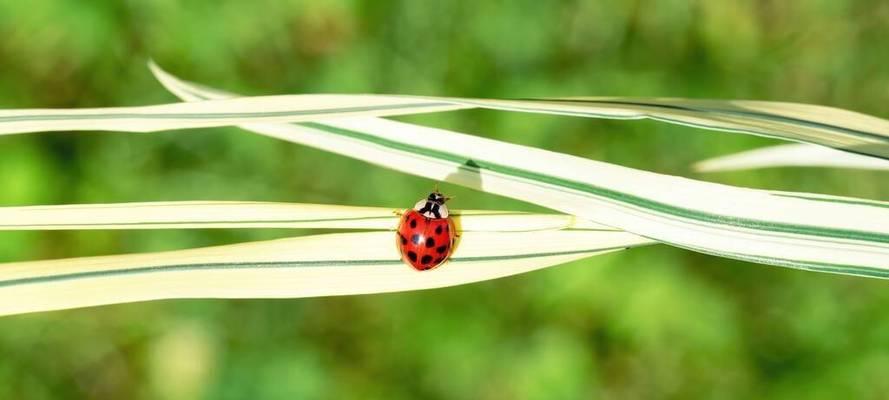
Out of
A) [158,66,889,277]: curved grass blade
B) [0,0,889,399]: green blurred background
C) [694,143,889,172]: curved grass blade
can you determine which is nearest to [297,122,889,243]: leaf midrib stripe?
[158,66,889,277]: curved grass blade

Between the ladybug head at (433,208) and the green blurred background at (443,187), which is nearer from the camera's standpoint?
the ladybug head at (433,208)

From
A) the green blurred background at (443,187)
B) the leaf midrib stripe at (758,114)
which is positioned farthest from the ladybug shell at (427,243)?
the green blurred background at (443,187)

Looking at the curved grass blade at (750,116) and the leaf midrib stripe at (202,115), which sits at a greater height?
the leaf midrib stripe at (202,115)

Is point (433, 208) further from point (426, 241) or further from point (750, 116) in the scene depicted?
point (750, 116)

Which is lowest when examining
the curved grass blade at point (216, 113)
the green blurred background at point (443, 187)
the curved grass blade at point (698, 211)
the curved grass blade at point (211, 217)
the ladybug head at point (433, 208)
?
the curved grass blade at point (698, 211)

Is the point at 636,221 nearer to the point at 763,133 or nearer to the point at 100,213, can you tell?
the point at 763,133

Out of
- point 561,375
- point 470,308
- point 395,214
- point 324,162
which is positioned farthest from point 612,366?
point 395,214

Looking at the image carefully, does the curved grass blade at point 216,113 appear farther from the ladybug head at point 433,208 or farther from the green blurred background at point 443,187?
the green blurred background at point 443,187
